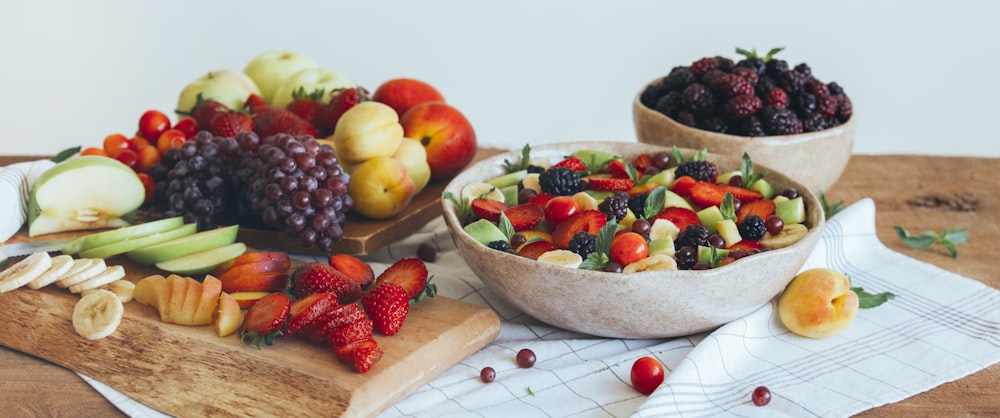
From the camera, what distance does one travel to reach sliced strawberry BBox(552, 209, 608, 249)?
2088mm

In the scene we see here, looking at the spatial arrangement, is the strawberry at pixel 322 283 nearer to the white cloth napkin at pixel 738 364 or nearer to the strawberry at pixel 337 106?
the white cloth napkin at pixel 738 364

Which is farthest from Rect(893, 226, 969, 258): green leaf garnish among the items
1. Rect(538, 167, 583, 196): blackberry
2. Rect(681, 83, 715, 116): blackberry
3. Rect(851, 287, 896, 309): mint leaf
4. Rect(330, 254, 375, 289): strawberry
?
Rect(330, 254, 375, 289): strawberry

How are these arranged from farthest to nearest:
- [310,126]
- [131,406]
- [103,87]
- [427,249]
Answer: [103,87], [310,126], [427,249], [131,406]

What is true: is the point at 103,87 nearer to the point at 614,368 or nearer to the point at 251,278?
the point at 251,278

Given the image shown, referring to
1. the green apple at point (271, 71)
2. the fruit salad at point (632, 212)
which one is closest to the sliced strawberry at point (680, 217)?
the fruit salad at point (632, 212)

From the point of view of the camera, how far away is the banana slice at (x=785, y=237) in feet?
6.81

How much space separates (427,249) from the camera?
2.60m

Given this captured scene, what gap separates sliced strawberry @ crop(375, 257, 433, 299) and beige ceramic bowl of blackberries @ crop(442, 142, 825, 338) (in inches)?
4.0

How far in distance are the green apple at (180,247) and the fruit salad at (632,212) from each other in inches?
21.9

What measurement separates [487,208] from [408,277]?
239mm

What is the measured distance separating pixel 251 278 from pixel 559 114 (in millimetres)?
3837

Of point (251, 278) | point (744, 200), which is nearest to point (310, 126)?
point (251, 278)

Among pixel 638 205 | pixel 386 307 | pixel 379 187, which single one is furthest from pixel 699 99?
pixel 386 307

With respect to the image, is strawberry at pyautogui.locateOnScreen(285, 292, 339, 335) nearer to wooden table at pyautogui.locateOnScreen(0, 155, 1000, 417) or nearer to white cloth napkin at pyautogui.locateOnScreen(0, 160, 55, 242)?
wooden table at pyautogui.locateOnScreen(0, 155, 1000, 417)
